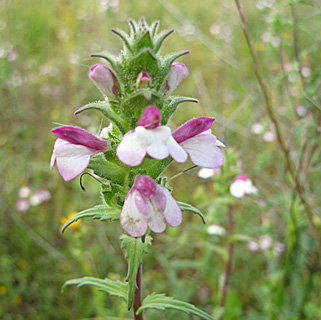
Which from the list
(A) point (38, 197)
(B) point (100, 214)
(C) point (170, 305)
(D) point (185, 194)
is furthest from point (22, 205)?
(C) point (170, 305)

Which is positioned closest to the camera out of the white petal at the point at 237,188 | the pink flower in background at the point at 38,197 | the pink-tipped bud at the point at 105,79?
the pink-tipped bud at the point at 105,79

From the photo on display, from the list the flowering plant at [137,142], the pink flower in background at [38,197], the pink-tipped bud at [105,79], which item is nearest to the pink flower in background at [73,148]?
the flowering plant at [137,142]

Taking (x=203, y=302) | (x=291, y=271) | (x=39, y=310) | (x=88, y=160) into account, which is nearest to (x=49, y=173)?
(x=39, y=310)

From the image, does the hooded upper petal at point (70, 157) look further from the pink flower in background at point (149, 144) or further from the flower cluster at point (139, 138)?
the pink flower in background at point (149, 144)

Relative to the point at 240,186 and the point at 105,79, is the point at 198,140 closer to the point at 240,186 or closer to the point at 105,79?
the point at 105,79

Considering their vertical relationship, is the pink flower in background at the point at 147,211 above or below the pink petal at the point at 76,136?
below
